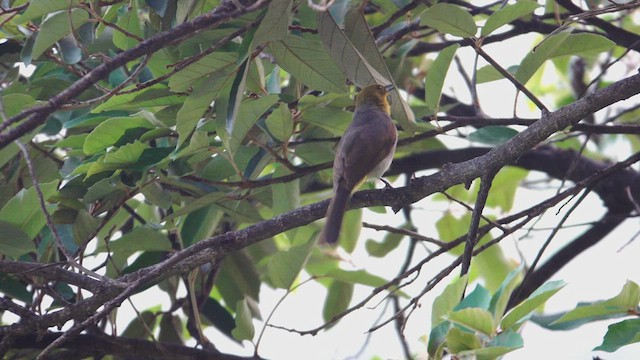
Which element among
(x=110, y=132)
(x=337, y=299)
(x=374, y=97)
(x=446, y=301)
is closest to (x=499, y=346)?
(x=446, y=301)

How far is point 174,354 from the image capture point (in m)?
3.85

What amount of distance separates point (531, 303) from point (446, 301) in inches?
16.0

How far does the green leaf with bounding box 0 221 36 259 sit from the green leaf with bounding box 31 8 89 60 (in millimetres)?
748

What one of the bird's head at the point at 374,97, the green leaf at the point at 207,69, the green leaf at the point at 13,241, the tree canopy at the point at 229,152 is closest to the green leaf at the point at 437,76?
the tree canopy at the point at 229,152

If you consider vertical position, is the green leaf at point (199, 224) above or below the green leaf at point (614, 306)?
above

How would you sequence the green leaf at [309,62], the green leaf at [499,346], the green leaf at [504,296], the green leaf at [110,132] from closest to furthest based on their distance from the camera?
the green leaf at [499,346] < the green leaf at [504,296] < the green leaf at [309,62] < the green leaf at [110,132]

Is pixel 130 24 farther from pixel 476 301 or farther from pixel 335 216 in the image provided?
pixel 476 301

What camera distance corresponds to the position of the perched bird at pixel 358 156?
11.2 feet

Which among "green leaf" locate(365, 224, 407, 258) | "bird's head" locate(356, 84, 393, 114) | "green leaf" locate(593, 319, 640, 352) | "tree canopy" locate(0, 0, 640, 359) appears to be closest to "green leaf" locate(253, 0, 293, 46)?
"tree canopy" locate(0, 0, 640, 359)

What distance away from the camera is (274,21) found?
116 inches

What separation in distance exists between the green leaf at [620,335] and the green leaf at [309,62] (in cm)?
143

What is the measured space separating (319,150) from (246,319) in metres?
0.87

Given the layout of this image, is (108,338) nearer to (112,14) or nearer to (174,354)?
(174,354)

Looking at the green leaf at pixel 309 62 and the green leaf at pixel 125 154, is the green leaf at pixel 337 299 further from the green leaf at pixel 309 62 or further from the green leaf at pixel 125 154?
the green leaf at pixel 125 154
